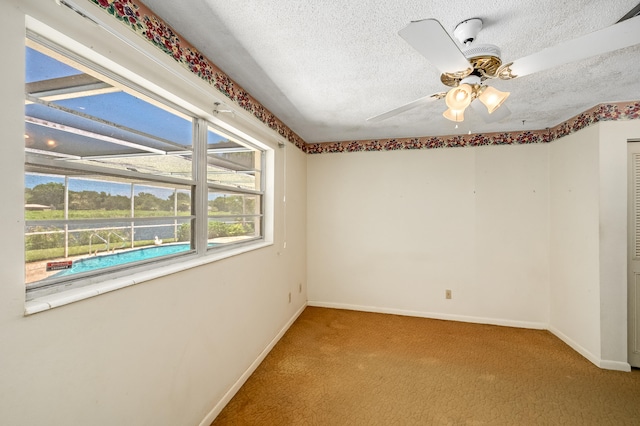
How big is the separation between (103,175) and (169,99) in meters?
0.58

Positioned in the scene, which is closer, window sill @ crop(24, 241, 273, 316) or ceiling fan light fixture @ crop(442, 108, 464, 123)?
window sill @ crop(24, 241, 273, 316)

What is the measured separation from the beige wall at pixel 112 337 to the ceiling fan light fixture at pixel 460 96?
1.42 meters

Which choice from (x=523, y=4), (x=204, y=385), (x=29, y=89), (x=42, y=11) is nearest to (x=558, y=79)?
(x=523, y=4)

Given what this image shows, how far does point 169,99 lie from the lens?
1525 millimetres

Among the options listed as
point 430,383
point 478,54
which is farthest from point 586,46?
point 430,383

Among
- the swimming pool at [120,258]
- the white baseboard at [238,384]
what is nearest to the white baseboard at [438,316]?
the white baseboard at [238,384]

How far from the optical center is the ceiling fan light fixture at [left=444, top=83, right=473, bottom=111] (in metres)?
1.35

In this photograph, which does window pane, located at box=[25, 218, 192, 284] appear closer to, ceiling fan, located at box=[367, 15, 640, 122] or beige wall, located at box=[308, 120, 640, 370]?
ceiling fan, located at box=[367, 15, 640, 122]

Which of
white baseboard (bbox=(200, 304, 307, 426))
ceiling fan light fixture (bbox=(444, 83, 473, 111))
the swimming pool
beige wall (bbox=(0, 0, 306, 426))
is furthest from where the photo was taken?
white baseboard (bbox=(200, 304, 307, 426))

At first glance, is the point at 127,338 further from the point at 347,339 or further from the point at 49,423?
the point at 347,339

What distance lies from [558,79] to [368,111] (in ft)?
4.67

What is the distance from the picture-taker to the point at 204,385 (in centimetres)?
168

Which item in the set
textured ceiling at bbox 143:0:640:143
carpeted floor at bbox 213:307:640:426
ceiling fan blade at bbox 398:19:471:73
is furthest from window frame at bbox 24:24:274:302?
ceiling fan blade at bbox 398:19:471:73

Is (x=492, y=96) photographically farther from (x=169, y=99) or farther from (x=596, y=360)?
(x=596, y=360)
